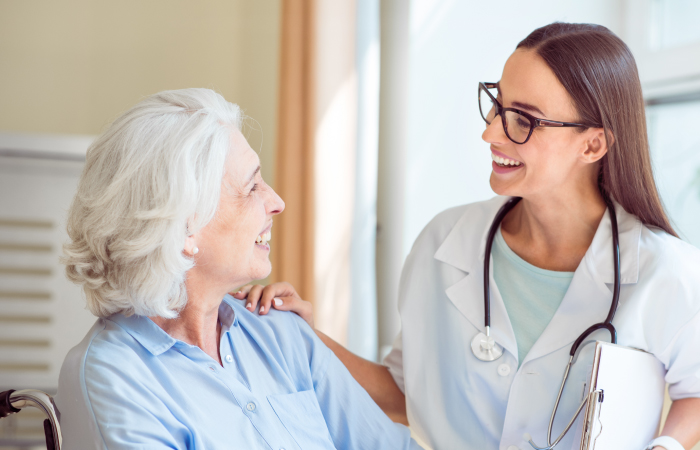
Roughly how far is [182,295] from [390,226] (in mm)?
1352

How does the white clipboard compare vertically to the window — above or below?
below

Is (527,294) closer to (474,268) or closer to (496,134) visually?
(474,268)

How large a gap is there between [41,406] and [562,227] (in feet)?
3.55

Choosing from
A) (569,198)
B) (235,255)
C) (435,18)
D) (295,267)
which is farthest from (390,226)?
(235,255)

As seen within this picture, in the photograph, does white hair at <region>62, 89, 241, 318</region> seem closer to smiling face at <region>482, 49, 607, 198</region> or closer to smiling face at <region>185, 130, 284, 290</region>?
smiling face at <region>185, 130, 284, 290</region>

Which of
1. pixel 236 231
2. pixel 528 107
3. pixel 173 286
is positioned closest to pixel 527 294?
pixel 528 107

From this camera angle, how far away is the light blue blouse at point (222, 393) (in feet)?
3.10

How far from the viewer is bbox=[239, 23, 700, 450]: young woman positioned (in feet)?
3.96

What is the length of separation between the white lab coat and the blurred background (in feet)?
2.25

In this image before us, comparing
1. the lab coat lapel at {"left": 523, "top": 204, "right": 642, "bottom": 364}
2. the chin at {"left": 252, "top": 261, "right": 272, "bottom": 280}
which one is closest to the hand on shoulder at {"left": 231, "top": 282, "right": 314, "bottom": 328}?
the chin at {"left": 252, "top": 261, "right": 272, "bottom": 280}

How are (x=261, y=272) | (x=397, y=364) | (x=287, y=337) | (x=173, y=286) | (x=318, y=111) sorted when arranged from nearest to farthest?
(x=173, y=286), (x=261, y=272), (x=287, y=337), (x=397, y=364), (x=318, y=111)

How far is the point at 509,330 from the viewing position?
51.6 inches

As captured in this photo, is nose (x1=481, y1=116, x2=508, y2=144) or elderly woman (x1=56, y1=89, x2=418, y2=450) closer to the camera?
elderly woman (x1=56, y1=89, x2=418, y2=450)

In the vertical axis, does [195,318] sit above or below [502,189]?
below
